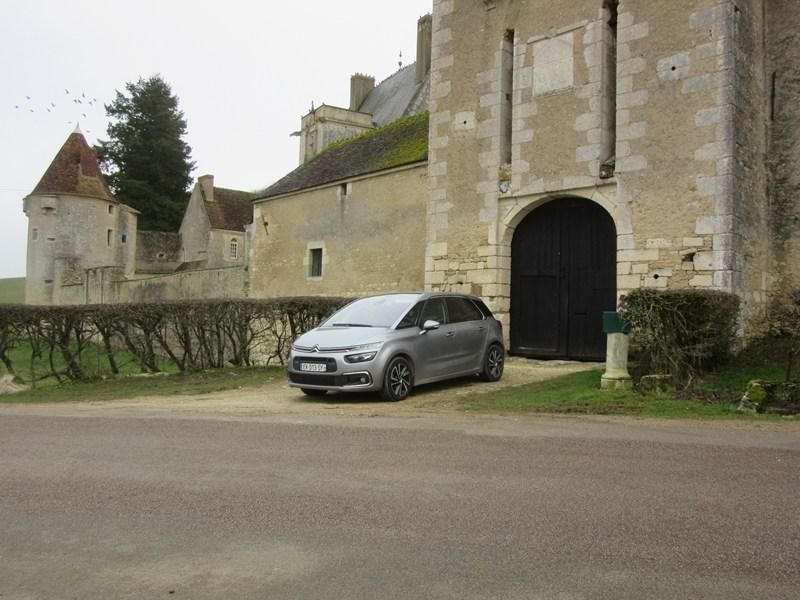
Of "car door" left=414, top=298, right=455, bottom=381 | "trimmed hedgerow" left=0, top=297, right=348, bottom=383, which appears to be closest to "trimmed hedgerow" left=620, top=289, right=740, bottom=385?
"car door" left=414, top=298, right=455, bottom=381

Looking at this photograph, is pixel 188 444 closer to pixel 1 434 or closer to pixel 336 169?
pixel 1 434

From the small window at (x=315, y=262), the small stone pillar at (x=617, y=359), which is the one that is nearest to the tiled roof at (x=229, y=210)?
the small window at (x=315, y=262)

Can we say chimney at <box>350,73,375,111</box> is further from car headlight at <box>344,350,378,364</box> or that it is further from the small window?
car headlight at <box>344,350,378,364</box>

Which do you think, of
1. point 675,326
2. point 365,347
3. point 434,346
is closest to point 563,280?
point 675,326

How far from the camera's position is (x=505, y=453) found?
5973 millimetres

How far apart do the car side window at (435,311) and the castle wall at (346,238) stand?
6954 millimetres

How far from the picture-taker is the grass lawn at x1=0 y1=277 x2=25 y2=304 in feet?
204

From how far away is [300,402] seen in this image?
390 inches

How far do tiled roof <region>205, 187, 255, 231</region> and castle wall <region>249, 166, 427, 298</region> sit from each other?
2271 centimetres

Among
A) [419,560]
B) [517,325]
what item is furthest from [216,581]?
[517,325]

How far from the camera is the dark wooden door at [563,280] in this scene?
13.8 meters

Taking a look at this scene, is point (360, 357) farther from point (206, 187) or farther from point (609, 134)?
point (206, 187)

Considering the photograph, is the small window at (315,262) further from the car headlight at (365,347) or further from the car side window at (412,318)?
the car headlight at (365,347)

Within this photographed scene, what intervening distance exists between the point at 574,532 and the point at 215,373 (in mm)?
11024
